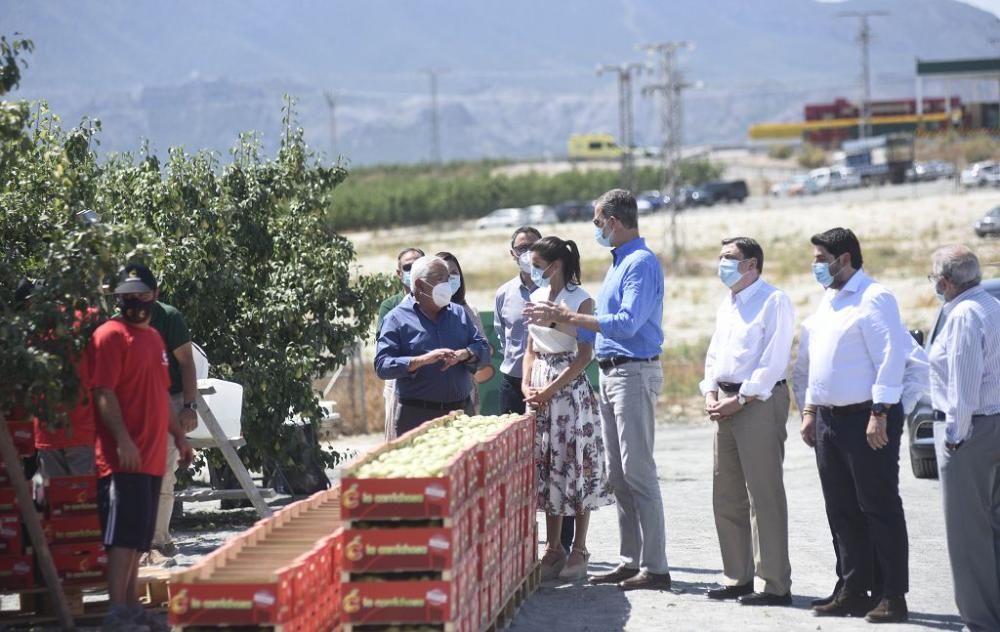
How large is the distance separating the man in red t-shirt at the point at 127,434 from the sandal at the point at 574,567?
128 inches

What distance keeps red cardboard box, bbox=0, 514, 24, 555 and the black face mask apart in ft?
5.40

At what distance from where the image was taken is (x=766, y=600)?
924 cm

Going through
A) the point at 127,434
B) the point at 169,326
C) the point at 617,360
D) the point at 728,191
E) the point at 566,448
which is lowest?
the point at 566,448

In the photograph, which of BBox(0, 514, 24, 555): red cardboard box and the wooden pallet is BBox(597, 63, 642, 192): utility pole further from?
BBox(0, 514, 24, 555): red cardboard box

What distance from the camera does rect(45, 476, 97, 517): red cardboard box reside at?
29.6ft

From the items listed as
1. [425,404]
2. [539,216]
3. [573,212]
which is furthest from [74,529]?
[539,216]

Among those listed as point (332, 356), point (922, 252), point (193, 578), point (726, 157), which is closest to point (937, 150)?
point (726, 157)

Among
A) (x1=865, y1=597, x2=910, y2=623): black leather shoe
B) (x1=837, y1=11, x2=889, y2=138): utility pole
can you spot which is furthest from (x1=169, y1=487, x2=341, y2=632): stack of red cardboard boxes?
(x1=837, y1=11, x2=889, y2=138): utility pole

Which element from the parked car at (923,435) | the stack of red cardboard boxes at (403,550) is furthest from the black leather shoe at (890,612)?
the parked car at (923,435)

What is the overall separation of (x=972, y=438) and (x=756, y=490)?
150cm

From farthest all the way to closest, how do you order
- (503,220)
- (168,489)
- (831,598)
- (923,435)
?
(503,220)
(923,435)
(168,489)
(831,598)

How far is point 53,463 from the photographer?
9219 mm

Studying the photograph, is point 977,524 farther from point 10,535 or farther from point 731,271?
point 10,535

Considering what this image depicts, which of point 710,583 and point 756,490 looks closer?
point 756,490
